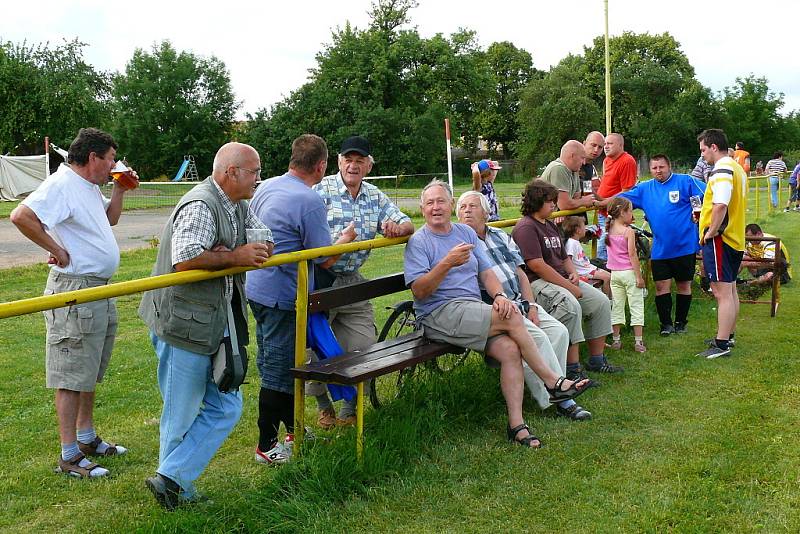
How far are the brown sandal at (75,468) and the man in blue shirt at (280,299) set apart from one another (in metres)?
0.87

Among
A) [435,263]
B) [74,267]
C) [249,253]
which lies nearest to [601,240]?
[435,263]

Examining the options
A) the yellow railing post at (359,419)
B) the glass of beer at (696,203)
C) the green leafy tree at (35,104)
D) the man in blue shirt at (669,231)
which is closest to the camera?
the yellow railing post at (359,419)

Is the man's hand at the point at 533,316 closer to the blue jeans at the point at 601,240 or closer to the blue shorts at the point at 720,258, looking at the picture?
the blue shorts at the point at 720,258

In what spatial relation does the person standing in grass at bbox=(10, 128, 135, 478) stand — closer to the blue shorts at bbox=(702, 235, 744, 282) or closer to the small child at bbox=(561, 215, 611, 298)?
the small child at bbox=(561, 215, 611, 298)

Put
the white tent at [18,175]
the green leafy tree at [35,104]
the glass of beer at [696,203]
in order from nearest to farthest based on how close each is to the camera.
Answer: the glass of beer at [696,203]
the white tent at [18,175]
the green leafy tree at [35,104]

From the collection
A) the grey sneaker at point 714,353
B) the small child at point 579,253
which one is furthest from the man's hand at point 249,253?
the grey sneaker at point 714,353

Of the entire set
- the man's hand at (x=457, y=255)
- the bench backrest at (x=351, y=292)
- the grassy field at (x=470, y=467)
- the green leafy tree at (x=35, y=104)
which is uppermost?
the green leafy tree at (x=35, y=104)

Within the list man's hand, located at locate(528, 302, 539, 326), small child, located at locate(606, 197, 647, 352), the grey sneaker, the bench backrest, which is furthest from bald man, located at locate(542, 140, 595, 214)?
the bench backrest

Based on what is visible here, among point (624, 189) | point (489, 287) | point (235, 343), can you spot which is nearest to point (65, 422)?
point (235, 343)

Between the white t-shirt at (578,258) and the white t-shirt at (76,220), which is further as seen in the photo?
the white t-shirt at (578,258)

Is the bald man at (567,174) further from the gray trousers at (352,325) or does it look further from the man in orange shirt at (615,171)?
the gray trousers at (352,325)

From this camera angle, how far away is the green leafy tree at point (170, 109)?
5341cm

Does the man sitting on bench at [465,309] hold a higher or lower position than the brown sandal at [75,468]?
higher

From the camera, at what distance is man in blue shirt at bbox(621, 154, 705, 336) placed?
7.34 meters
